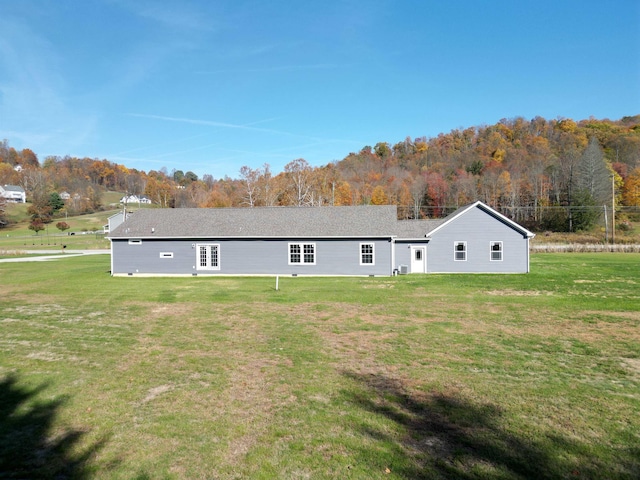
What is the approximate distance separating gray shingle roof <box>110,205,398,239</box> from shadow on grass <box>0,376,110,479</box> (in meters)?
20.3

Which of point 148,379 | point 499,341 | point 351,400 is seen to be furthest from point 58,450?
point 499,341

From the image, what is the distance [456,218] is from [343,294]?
12404 millimetres

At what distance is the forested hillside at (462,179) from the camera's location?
232 ft

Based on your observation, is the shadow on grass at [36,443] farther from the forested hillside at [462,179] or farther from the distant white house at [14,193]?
the distant white house at [14,193]

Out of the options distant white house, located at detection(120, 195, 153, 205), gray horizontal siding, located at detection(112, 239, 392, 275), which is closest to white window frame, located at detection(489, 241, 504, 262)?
gray horizontal siding, located at detection(112, 239, 392, 275)

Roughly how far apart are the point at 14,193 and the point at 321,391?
142 meters

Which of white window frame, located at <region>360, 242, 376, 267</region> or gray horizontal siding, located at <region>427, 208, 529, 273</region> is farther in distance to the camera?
gray horizontal siding, located at <region>427, 208, 529, 273</region>

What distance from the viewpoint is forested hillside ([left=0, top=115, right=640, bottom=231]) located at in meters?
70.7

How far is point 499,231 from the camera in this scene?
2825cm

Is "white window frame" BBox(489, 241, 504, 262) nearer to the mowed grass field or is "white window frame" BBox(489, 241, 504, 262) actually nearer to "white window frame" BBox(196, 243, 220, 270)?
the mowed grass field

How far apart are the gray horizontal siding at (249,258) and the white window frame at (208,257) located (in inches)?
8.1

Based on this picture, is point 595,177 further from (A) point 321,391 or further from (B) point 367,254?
(A) point 321,391

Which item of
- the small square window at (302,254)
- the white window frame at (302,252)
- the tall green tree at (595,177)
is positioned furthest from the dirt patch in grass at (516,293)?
the tall green tree at (595,177)

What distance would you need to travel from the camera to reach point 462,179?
307ft
